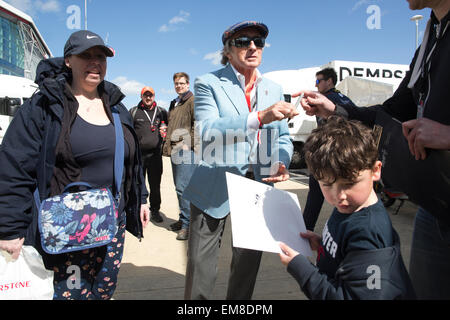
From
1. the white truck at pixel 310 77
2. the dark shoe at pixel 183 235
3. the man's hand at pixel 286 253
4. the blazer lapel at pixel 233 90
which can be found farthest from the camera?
the white truck at pixel 310 77

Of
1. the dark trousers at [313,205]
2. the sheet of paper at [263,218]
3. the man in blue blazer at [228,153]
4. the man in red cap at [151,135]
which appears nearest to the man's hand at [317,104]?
the man in blue blazer at [228,153]

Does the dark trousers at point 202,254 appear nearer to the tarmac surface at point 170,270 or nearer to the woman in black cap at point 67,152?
the woman in black cap at point 67,152

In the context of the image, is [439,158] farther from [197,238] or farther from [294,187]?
[294,187]

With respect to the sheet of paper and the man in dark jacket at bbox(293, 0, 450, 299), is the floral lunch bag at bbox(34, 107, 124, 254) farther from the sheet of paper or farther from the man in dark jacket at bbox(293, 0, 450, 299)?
the man in dark jacket at bbox(293, 0, 450, 299)

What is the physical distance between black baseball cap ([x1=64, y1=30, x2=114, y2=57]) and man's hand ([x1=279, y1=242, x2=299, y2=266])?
1.57m

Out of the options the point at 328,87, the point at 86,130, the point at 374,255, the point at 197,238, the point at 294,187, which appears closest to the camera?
the point at 374,255

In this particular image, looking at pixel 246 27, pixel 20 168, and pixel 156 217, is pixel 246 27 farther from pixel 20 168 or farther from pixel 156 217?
pixel 156 217

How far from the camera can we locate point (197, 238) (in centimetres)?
Result: 191

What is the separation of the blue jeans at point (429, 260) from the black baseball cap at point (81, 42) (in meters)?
2.01

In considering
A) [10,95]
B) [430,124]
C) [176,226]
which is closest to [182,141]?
[176,226]

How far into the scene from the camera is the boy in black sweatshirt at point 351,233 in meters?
1.03

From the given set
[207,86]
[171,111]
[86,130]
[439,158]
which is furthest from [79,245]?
[171,111]

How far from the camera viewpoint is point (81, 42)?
5.74ft

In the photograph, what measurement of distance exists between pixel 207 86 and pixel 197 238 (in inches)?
38.5
